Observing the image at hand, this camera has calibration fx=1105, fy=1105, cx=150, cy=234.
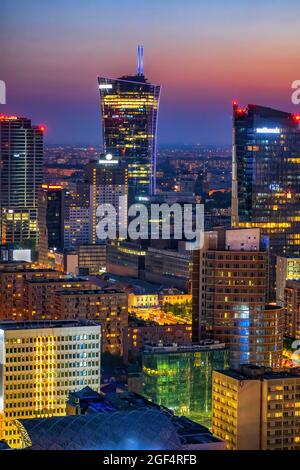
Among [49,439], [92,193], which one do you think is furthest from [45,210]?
[49,439]

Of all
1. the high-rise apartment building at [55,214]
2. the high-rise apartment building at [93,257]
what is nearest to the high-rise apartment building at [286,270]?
the high-rise apartment building at [93,257]

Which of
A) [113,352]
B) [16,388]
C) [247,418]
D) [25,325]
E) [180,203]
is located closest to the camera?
[247,418]

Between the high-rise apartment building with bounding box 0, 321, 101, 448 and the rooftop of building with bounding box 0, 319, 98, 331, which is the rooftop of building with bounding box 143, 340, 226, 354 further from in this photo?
the high-rise apartment building with bounding box 0, 321, 101, 448

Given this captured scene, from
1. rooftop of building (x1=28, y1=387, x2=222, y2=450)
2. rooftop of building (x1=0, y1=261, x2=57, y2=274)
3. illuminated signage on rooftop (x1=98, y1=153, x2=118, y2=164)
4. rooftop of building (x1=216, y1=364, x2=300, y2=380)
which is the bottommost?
rooftop of building (x1=216, y1=364, x2=300, y2=380)

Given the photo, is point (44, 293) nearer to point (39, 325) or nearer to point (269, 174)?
point (269, 174)

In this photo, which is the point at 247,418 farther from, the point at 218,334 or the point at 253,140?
the point at 253,140

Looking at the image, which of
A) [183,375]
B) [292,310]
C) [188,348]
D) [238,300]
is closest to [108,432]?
[183,375]

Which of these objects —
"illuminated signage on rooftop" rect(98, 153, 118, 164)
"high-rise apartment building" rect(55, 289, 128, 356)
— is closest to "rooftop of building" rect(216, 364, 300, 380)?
"high-rise apartment building" rect(55, 289, 128, 356)
